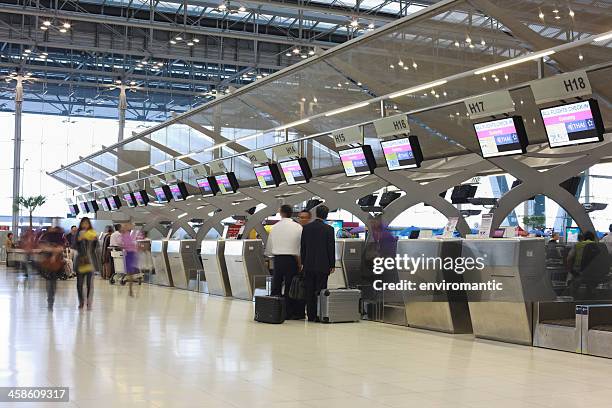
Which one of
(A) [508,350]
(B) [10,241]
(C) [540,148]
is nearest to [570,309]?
(A) [508,350]

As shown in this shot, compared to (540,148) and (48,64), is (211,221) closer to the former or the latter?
(540,148)

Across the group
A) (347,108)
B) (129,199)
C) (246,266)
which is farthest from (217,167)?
(129,199)

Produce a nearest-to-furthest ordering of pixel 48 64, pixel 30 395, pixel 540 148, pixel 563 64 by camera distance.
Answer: pixel 30 395, pixel 563 64, pixel 540 148, pixel 48 64

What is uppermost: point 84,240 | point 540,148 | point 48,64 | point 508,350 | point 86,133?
point 48,64

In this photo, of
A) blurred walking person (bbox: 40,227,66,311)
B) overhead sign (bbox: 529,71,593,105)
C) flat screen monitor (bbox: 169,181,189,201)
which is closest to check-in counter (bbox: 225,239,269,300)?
blurred walking person (bbox: 40,227,66,311)

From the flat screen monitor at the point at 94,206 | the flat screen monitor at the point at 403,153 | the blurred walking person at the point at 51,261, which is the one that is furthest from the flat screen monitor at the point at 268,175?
the flat screen monitor at the point at 94,206

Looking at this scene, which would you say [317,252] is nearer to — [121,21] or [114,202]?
[121,21]

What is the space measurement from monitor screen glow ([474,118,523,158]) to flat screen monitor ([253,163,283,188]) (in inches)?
276

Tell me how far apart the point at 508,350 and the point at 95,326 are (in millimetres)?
5484

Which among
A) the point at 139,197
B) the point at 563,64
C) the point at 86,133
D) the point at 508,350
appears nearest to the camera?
the point at 508,350

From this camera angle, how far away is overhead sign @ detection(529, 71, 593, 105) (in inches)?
383

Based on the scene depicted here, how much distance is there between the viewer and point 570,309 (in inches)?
394

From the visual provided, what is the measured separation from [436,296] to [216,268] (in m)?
8.19

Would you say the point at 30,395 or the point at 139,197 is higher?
the point at 139,197
